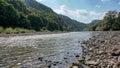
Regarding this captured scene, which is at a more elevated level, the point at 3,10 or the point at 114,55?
the point at 3,10

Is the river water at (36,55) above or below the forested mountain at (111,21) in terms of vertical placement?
below

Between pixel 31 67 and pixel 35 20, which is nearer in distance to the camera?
pixel 31 67

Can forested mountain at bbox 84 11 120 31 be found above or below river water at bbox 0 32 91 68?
above

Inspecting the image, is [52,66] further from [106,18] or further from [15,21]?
[106,18]

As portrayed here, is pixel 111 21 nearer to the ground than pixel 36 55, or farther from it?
farther from it

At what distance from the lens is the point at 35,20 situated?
135125 millimetres

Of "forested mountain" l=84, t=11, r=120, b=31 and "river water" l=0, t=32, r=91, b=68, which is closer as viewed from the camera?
"river water" l=0, t=32, r=91, b=68

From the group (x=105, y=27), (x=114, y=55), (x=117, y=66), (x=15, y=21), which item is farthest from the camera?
(x=105, y=27)

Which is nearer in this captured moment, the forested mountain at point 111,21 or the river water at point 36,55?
the river water at point 36,55

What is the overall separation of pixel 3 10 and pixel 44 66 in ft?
263

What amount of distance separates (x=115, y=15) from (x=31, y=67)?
172370mm

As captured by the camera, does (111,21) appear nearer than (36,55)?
No

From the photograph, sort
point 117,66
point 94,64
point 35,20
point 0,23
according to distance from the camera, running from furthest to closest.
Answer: point 35,20
point 0,23
point 94,64
point 117,66

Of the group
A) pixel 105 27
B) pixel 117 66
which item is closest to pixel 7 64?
pixel 117 66
